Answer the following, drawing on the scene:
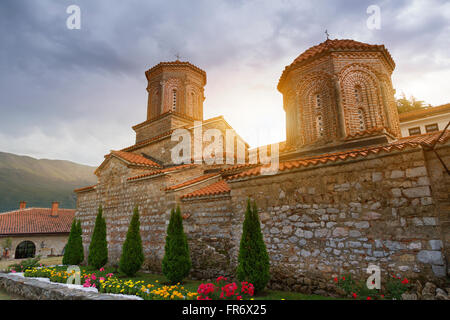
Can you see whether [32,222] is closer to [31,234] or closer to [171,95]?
[31,234]

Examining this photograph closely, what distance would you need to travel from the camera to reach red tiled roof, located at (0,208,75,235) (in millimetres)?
19183

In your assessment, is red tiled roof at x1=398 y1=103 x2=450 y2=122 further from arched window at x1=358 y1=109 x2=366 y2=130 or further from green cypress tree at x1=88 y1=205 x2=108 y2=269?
green cypress tree at x1=88 y1=205 x2=108 y2=269

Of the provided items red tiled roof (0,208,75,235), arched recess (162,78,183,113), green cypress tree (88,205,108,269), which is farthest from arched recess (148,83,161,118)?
red tiled roof (0,208,75,235)

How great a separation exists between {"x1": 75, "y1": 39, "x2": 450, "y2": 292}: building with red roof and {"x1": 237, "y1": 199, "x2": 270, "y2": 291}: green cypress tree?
69cm

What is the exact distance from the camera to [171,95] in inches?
582

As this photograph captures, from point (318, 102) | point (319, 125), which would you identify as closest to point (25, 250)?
point (319, 125)

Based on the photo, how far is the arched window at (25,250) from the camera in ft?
62.2

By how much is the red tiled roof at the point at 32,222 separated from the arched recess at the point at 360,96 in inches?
921

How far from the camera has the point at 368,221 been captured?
523cm

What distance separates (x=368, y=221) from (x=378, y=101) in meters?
6.26

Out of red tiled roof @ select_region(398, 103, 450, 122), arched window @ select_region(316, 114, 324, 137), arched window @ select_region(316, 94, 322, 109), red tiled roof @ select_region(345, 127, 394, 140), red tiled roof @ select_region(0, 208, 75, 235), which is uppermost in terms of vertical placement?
red tiled roof @ select_region(398, 103, 450, 122)

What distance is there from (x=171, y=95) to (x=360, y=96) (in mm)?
10082

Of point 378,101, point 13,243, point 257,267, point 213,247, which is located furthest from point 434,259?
point 13,243
